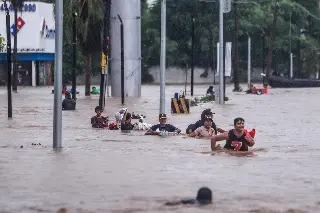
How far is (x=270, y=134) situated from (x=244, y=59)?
91183 mm

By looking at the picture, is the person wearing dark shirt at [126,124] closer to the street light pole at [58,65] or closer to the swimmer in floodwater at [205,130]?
the swimmer in floodwater at [205,130]

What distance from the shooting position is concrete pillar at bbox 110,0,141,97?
6800 cm

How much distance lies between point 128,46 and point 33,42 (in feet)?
110

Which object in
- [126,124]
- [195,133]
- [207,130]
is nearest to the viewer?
[207,130]

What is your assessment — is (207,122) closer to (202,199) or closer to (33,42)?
(202,199)

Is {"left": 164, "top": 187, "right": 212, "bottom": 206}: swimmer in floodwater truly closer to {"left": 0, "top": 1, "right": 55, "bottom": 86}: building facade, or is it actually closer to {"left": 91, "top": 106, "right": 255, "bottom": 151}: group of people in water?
{"left": 91, "top": 106, "right": 255, "bottom": 151}: group of people in water

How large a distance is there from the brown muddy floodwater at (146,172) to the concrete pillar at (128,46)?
108 feet

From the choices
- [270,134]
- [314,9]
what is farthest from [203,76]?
[270,134]

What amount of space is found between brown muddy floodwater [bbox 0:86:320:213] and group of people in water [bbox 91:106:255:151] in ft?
1.20

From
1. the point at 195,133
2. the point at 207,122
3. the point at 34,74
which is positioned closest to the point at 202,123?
the point at 195,133

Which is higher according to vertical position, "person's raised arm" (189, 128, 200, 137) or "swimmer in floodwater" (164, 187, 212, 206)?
"swimmer in floodwater" (164, 187, 212, 206)

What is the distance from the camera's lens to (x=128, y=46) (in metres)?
68.4

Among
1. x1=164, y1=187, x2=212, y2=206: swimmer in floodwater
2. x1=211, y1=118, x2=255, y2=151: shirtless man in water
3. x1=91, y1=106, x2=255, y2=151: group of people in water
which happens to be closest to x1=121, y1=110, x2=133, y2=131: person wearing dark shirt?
x1=91, y1=106, x2=255, y2=151: group of people in water

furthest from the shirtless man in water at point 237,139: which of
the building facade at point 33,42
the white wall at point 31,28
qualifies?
the white wall at point 31,28
